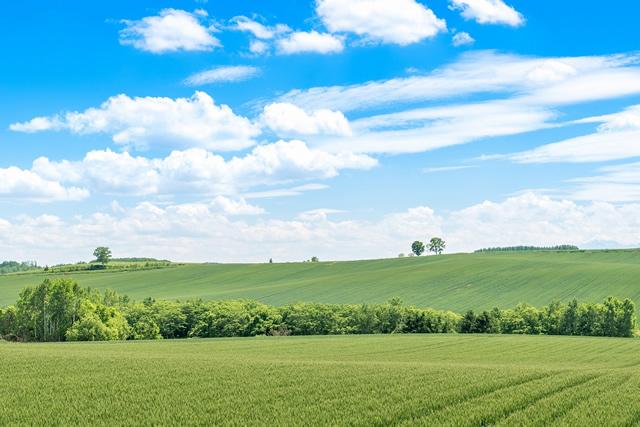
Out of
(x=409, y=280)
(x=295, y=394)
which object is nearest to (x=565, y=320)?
(x=409, y=280)

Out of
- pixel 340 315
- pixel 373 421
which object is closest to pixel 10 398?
pixel 373 421

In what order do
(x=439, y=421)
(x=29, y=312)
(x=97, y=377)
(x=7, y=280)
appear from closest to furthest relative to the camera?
(x=439, y=421), (x=97, y=377), (x=29, y=312), (x=7, y=280)

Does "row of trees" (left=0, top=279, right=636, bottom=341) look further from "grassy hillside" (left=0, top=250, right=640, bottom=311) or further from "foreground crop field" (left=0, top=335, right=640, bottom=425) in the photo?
"foreground crop field" (left=0, top=335, right=640, bottom=425)

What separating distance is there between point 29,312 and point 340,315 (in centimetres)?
4884

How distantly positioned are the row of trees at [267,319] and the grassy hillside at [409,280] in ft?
44.6

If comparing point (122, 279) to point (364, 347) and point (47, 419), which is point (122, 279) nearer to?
point (364, 347)

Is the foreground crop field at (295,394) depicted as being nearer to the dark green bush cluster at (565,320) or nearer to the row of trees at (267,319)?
the row of trees at (267,319)

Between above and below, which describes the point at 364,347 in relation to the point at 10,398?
below

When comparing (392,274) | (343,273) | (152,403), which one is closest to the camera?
(152,403)

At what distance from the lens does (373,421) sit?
20328 millimetres

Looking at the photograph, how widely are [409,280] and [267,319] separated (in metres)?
48.1

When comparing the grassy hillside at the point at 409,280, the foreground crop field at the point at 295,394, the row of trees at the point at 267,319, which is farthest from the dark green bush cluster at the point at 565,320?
the foreground crop field at the point at 295,394

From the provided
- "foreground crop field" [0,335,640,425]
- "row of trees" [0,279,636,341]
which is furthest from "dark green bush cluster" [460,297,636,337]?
"foreground crop field" [0,335,640,425]

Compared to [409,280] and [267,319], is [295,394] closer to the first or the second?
[267,319]
